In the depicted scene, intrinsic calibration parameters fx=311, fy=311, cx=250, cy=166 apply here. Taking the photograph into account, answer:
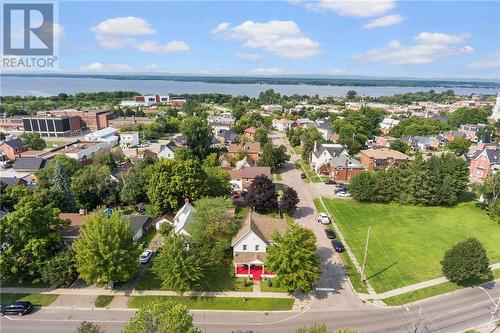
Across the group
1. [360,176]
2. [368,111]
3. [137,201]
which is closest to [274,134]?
[368,111]

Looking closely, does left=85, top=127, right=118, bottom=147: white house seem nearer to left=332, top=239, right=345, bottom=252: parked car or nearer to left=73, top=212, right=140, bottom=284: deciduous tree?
left=73, top=212, right=140, bottom=284: deciduous tree

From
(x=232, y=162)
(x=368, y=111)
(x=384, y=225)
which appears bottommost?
(x=384, y=225)

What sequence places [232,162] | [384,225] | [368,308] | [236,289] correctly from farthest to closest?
[232,162], [384,225], [236,289], [368,308]

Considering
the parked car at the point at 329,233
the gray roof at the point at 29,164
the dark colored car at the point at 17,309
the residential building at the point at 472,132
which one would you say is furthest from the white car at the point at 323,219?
the residential building at the point at 472,132

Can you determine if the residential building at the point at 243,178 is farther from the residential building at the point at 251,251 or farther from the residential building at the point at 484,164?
the residential building at the point at 484,164

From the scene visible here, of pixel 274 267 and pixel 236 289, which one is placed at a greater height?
pixel 274 267

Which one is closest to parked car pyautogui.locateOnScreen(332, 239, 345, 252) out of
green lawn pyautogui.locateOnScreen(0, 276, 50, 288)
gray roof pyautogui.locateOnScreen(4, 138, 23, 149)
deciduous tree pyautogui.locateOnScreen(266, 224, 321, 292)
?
deciduous tree pyautogui.locateOnScreen(266, 224, 321, 292)

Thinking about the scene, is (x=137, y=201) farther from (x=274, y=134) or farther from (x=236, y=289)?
(x=274, y=134)
